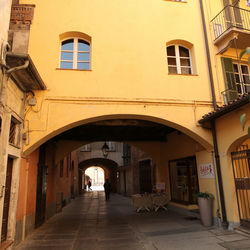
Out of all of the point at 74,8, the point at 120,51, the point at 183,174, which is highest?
the point at 74,8

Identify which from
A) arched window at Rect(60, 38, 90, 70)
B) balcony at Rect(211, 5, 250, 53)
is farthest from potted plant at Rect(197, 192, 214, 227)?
arched window at Rect(60, 38, 90, 70)

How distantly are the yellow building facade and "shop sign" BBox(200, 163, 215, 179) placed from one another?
6 cm

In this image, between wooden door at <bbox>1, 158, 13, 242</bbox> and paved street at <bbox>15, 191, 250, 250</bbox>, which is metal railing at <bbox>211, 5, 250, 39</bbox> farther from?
wooden door at <bbox>1, 158, 13, 242</bbox>

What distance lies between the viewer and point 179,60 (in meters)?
8.50

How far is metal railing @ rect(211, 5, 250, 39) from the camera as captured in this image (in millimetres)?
8812

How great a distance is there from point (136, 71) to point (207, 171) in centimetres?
439

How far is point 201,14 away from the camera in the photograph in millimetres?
8930

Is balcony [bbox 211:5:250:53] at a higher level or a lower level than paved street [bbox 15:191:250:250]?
higher

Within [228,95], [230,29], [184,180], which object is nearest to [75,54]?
[230,29]

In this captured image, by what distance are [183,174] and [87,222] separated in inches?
190

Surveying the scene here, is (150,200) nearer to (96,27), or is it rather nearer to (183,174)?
(183,174)

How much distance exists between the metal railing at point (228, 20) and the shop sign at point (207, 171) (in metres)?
5.05

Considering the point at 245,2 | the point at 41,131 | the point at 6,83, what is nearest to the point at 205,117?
the point at 41,131

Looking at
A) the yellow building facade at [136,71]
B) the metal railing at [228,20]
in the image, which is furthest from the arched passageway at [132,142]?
the metal railing at [228,20]
